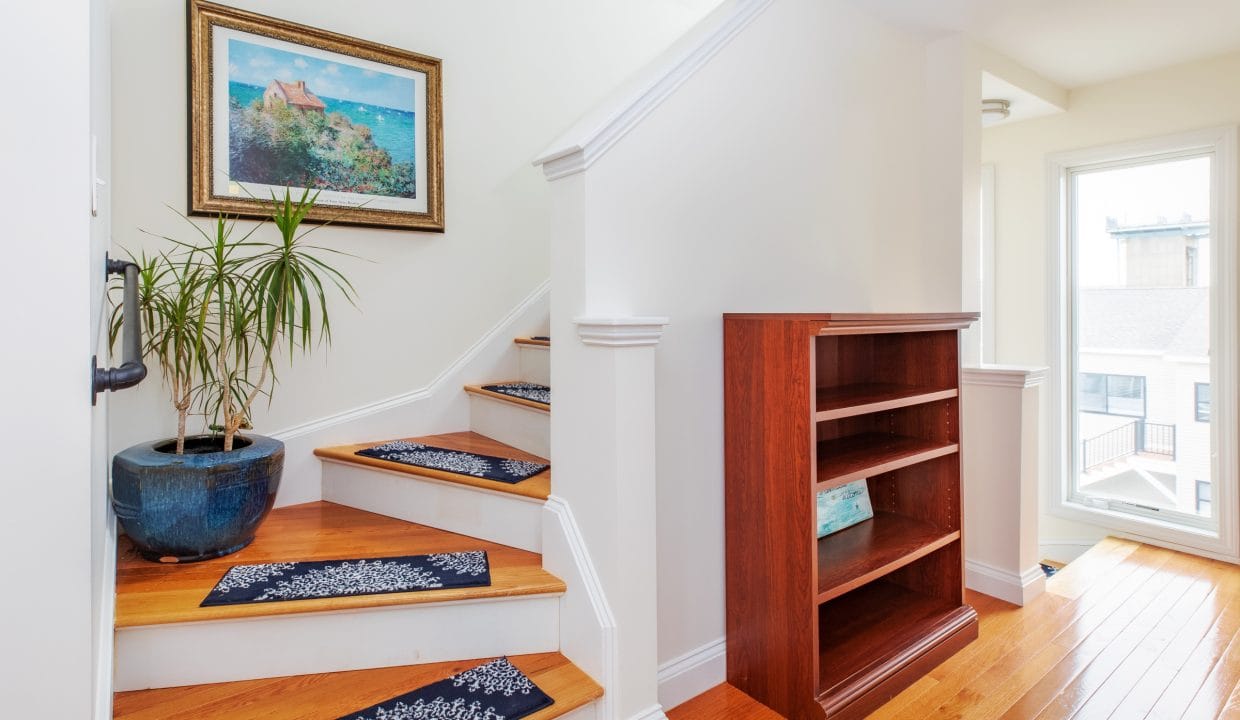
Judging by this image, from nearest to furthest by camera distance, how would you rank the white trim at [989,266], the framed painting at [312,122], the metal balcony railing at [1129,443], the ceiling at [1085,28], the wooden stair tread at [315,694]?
A: the wooden stair tread at [315,694] < the framed painting at [312,122] < the ceiling at [1085,28] < the metal balcony railing at [1129,443] < the white trim at [989,266]

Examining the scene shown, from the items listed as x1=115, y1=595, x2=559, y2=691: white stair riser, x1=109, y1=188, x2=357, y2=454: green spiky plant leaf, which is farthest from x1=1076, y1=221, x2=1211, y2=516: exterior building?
x1=109, y1=188, x2=357, y2=454: green spiky plant leaf

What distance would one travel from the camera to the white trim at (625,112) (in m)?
1.60

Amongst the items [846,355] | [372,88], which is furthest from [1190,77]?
[372,88]

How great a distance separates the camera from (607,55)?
3084 mm

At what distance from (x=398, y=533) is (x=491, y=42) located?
199 cm

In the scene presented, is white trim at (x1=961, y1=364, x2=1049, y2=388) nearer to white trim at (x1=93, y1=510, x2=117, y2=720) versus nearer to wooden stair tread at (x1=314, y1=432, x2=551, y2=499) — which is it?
wooden stair tread at (x1=314, y1=432, x2=551, y2=499)

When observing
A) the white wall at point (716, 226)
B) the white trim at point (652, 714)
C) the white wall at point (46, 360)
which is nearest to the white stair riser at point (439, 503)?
the white wall at point (716, 226)

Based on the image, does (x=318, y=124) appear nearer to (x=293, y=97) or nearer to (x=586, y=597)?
(x=293, y=97)

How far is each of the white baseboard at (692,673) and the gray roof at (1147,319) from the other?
293cm

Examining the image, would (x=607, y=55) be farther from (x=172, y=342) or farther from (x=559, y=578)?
(x=559, y=578)

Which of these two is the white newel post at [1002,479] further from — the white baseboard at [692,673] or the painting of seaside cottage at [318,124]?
the painting of seaside cottage at [318,124]

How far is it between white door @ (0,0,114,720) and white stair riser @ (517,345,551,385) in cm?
167

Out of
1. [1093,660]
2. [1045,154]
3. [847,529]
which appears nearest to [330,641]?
[847,529]

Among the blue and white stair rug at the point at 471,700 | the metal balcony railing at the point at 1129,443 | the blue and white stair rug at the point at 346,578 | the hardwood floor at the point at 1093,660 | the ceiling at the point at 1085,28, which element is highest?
the ceiling at the point at 1085,28
